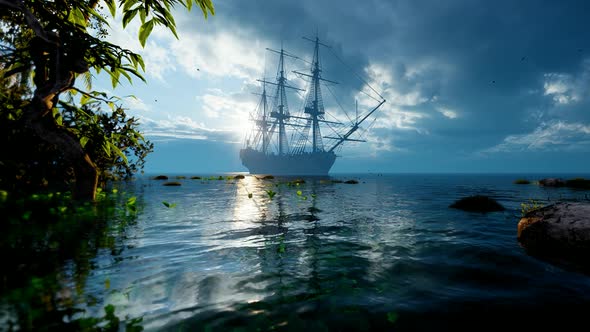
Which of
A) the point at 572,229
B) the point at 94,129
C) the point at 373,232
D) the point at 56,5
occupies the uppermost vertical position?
the point at 56,5

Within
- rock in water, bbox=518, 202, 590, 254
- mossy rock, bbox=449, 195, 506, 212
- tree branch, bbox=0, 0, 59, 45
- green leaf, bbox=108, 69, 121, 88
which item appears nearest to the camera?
rock in water, bbox=518, 202, 590, 254

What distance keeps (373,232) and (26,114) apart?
425 inches

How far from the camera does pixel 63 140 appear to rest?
8859 millimetres

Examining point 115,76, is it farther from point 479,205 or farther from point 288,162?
point 288,162

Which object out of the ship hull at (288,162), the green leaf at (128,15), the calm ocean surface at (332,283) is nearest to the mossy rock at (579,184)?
the calm ocean surface at (332,283)

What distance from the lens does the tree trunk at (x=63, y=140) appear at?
803cm

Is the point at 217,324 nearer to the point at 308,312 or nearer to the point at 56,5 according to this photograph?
the point at 308,312

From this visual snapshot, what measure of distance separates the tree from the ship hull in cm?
11569

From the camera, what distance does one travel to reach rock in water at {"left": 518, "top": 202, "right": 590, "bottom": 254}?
4949 mm

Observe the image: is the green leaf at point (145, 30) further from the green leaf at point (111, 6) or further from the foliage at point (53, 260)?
the foliage at point (53, 260)

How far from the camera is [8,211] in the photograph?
7.36m

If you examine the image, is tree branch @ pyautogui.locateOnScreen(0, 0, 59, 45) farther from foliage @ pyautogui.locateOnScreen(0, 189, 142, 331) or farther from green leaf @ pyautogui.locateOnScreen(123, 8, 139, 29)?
foliage @ pyautogui.locateOnScreen(0, 189, 142, 331)

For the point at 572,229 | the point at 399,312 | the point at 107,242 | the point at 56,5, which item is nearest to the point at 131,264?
the point at 107,242

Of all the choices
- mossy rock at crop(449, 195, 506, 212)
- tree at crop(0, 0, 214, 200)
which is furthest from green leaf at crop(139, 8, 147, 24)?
mossy rock at crop(449, 195, 506, 212)
